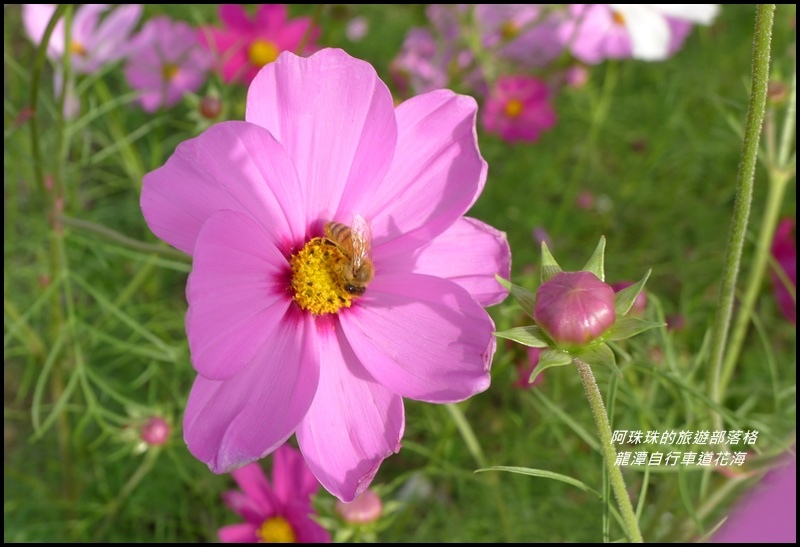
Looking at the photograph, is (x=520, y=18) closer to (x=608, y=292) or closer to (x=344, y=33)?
(x=344, y=33)

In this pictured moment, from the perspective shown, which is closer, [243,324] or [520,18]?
[243,324]

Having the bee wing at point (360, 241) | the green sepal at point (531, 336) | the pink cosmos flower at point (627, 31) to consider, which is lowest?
the green sepal at point (531, 336)

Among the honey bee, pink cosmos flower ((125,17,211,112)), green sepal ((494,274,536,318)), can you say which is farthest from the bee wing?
pink cosmos flower ((125,17,211,112))

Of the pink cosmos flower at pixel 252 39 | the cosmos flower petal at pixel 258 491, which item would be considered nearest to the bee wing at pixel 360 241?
the cosmos flower petal at pixel 258 491

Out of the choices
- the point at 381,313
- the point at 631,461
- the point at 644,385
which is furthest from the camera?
the point at 644,385

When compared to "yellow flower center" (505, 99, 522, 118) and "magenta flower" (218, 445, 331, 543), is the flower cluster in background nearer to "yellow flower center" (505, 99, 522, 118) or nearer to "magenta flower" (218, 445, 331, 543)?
"yellow flower center" (505, 99, 522, 118)

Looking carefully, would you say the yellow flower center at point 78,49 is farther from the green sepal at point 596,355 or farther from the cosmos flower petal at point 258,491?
the green sepal at point 596,355

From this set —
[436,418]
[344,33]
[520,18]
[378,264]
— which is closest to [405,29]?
[344,33]
